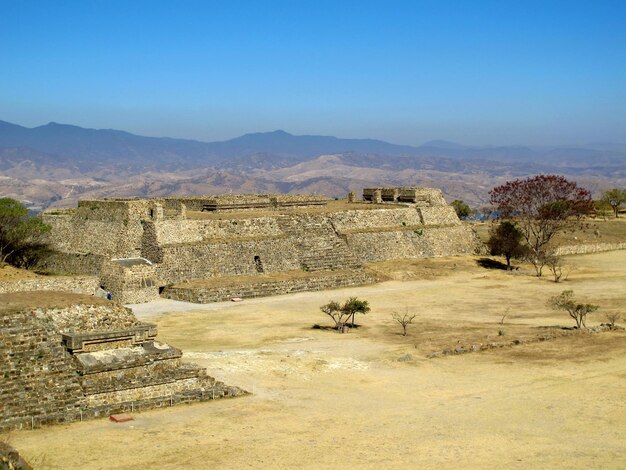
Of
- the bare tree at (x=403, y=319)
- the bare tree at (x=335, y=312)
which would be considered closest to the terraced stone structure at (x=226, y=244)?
the bare tree at (x=335, y=312)

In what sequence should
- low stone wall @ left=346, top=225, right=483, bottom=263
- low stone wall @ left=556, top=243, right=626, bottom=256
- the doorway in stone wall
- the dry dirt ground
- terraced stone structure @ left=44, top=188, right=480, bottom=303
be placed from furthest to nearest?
low stone wall @ left=556, top=243, right=626, bottom=256 → low stone wall @ left=346, top=225, right=483, bottom=263 → the doorway in stone wall → terraced stone structure @ left=44, top=188, right=480, bottom=303 → the dry dirt ground

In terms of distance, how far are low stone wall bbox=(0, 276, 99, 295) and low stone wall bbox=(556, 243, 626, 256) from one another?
32.4 m

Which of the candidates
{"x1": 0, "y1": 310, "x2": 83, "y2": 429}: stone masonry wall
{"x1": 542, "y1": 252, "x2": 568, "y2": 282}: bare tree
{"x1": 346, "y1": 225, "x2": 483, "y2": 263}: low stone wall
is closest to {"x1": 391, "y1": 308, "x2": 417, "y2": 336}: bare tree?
{"x1": 346, "y1": 225, "x2": 483, "y2": 263}: low stone wall

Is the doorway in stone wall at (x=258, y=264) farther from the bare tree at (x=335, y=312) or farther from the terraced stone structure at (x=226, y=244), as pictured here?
the bare tree at (x=335, y=312)

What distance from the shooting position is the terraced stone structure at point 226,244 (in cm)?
3878

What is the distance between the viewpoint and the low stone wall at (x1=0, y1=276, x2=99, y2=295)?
110 feet

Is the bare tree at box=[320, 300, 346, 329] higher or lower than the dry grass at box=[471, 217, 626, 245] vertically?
lower

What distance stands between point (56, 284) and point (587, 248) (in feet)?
123

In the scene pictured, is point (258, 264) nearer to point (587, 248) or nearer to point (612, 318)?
point (612, 318)

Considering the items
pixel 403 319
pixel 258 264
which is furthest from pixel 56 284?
pixel 403 319

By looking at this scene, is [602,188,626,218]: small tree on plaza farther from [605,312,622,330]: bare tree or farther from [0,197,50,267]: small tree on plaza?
[0,197,50,267]: small tree on plaza

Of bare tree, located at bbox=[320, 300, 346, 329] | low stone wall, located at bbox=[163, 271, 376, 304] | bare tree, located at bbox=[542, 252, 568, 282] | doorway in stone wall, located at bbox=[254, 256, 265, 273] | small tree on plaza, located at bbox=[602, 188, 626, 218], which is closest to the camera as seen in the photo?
bare tree, located at bbox=[320, 300, 346, 329]

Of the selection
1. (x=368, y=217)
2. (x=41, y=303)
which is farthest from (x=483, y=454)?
(x=368, y=217)

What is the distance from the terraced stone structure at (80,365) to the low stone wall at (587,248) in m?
39.3
